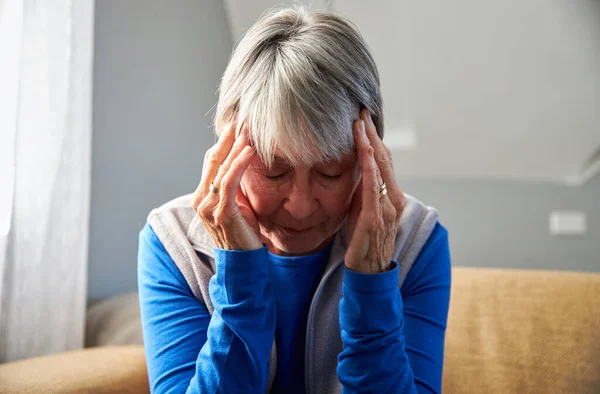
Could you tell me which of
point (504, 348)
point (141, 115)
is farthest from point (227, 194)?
point (141, 115)

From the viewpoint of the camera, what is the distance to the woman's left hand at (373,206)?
0.94 metres

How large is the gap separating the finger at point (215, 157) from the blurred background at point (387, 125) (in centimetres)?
76

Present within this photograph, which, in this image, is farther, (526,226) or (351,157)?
(526,226)

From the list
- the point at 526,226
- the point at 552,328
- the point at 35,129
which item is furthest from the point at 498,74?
the point at 35,129

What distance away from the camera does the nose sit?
3.10 feet

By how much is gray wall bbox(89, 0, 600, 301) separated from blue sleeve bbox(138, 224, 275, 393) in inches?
42.5

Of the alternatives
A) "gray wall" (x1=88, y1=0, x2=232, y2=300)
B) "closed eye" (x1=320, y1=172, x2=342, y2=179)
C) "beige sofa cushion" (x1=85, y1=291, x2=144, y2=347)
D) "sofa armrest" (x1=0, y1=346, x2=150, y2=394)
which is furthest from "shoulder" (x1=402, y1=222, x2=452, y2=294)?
"gray wall" (x1=88, y1=0, x2=232, y2=300)

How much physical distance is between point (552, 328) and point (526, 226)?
1329mm

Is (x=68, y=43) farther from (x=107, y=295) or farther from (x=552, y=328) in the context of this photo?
(x=552, y=328)

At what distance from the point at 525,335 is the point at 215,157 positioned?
32.6 inches

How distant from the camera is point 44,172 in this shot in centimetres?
160

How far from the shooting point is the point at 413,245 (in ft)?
3.66

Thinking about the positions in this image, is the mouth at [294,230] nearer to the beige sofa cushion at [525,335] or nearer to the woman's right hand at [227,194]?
the woman's right hand at [227,194]

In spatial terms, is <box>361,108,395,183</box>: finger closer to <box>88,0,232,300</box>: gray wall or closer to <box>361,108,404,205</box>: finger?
<box>361,108,404,205</box>: finger
